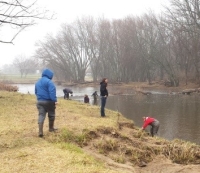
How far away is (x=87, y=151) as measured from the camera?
316 inches

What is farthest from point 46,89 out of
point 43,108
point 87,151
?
point 87,151

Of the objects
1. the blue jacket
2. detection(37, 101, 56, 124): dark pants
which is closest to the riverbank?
detection(37, 101, 56, 124): dark pants

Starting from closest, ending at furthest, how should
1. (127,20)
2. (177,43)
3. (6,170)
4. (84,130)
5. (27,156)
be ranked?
(6,170) < (27,156) < (84,130) < (177,43) < (127,20)

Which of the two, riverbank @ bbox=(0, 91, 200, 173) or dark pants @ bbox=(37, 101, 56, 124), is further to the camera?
dark pants @ bbox=(37, 101, 56, 124)

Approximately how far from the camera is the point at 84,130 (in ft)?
31.8

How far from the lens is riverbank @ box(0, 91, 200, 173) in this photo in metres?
6.46

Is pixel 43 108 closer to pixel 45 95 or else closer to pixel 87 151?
pixel 45 95

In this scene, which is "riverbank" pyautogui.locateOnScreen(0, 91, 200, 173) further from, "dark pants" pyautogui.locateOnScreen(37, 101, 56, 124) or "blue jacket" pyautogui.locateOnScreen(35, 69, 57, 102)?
"blue jacket" pyautogui.locateOnScreen(35, 69, 57, 102)

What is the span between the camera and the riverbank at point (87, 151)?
6461 mm

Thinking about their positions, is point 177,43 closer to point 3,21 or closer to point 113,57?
point 113,57

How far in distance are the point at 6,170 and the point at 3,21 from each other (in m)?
14.7

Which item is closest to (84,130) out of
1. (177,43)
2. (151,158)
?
(151,158)

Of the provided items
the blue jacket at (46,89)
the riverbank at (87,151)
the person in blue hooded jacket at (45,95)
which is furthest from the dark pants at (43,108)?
the riverbank at (87,151)

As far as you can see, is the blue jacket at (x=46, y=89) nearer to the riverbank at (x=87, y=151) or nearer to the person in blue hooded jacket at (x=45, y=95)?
the person in blue hooded jacket at (x=45, y=95)
